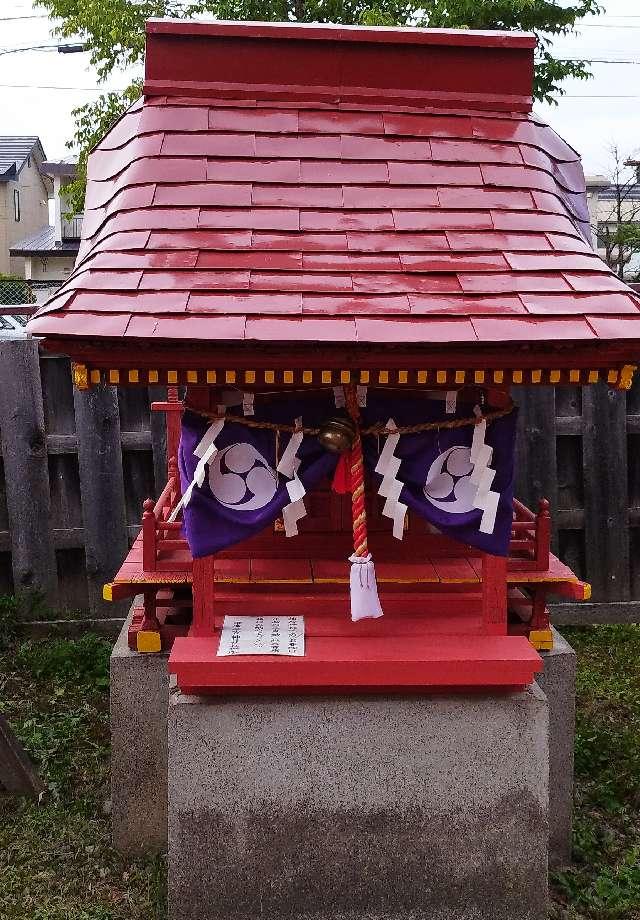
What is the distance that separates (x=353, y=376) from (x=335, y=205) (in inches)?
40.0

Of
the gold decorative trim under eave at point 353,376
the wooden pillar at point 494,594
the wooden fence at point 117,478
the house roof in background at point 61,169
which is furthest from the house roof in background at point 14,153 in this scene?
the wooden pillar at point 494,594

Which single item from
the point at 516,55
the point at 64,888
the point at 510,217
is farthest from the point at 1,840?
the point at 516,55

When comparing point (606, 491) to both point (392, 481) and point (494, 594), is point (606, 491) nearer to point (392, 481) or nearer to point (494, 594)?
point (494, 594)

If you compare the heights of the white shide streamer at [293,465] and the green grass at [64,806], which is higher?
the white shide streamer at [293,465]

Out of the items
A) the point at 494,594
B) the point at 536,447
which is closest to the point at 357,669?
the point at 494,594

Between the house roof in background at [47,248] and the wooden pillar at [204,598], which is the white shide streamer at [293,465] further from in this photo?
the house roof in background at [47,248]

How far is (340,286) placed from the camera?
3.85m

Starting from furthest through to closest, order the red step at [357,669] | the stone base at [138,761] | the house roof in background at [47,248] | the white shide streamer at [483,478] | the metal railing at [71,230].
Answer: the metal railing at [71,230], the house roof in background at [47,248], the stone base at [138,761], the white shide streamer at [483,478], the red step at [357,669]

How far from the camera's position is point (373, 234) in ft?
13.6

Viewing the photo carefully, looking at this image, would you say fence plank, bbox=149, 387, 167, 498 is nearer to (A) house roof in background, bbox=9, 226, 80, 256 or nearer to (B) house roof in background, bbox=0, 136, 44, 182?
(A) house roof in background, bbox=9, 226, 80, 256

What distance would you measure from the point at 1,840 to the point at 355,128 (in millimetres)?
4664

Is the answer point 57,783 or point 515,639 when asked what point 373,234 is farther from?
point 57,783

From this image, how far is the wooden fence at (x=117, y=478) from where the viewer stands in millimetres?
7152

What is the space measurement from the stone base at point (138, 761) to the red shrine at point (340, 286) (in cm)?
30
